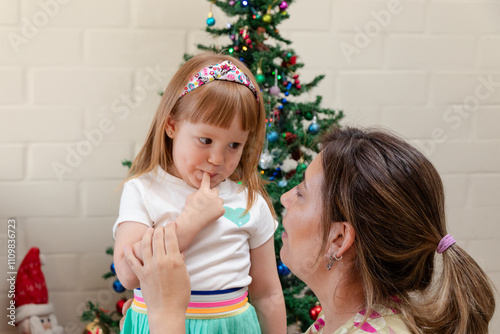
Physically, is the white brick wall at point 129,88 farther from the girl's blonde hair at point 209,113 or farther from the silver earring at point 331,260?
the silver earring at point 331,260

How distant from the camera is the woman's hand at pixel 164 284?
3.96ft

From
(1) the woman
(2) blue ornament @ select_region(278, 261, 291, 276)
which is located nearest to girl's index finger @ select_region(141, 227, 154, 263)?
(1) the woman

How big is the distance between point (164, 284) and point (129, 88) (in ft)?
4.66

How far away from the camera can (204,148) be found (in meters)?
1.38

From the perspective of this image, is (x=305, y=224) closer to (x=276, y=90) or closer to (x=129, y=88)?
(x=276, y=90)

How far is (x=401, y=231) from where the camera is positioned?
1.12m

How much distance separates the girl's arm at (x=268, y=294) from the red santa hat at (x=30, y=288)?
1128 mm

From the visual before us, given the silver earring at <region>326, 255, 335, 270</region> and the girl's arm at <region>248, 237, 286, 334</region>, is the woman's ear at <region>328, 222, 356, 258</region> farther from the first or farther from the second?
the girl's arm at <region>248, 237, 286, 334</region>

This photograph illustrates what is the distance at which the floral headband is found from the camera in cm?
140

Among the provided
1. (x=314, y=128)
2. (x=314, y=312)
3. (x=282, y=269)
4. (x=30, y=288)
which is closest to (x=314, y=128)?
(x=314, y=128)

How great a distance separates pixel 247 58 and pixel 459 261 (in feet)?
3.79

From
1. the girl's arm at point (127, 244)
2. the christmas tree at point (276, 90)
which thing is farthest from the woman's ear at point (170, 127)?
the christmas tree at point (276, 90)

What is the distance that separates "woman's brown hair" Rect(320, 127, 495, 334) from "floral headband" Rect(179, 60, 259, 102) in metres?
0.36

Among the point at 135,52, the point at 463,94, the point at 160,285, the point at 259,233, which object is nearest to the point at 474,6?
the point at 463,94
